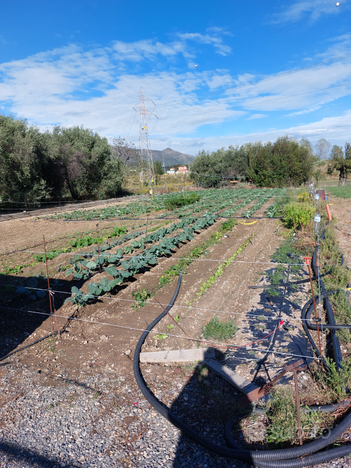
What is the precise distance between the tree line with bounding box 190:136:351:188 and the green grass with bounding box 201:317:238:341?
40.9 m

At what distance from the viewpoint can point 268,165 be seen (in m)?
42.4

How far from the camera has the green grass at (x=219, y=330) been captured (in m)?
4.57

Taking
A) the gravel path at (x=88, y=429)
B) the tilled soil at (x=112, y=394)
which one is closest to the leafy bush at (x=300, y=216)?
the tilled soil at (x=112, y=394)

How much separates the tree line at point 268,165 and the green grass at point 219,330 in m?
40.9

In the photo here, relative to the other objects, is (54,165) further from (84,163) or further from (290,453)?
(290,453)

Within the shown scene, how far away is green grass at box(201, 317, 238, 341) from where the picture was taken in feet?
15.0

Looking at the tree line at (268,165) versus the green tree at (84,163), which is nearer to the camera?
the green tree at (84,163)

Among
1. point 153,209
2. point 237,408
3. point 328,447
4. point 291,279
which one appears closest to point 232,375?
point 237,408

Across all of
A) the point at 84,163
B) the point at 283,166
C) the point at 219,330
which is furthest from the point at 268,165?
the point at 219,330

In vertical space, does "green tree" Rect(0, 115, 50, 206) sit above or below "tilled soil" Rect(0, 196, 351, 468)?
above

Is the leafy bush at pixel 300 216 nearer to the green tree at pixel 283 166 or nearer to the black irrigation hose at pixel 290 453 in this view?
the black irrigation hose at pixel 290 453

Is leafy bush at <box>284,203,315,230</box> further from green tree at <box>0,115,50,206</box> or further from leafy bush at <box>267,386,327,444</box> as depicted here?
green tree at <box>0,115,50,206</box>

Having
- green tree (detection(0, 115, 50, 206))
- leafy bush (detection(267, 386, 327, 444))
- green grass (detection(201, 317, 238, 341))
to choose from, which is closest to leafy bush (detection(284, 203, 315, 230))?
green grass (detection(201, 317, 238, 341))

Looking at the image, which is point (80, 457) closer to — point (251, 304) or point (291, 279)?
point (251, 304)
